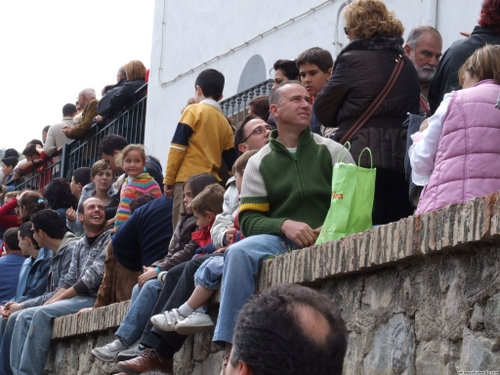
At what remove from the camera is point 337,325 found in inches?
116

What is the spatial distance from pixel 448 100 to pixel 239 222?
70.1 inches

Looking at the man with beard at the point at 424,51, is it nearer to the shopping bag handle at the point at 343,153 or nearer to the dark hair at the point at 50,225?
the shopping bag handle at the point at 343,153

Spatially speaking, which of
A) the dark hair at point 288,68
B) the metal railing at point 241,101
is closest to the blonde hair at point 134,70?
the metal railing at point 241,101

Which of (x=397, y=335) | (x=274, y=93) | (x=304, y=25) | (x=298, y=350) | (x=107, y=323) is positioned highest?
(x=304, y=25)

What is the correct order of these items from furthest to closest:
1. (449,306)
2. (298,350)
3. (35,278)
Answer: (35,278), (449,306), (298,350)

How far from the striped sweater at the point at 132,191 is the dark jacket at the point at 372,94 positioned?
11.2 feet

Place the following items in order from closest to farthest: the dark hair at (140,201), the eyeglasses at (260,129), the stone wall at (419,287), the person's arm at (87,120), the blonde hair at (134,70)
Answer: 1. the stone wall at (419,287)
2. the eyeglasses at (260,129)
3. the dark hair at (140,201)
4. the blonde hair at (134,70)
5. the person's arm at (87,120)

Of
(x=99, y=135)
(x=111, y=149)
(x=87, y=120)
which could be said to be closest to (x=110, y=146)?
(x=111, y=149)

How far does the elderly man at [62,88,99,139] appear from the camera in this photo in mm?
16453

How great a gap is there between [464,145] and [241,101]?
26.8 feet

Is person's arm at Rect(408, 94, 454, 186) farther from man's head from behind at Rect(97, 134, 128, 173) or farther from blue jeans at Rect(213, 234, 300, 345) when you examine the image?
man's head from behind at Rect(97, 134, 128, 173)

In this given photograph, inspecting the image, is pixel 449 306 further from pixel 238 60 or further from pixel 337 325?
pixel 238 60

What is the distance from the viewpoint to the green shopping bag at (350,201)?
19.6 feet

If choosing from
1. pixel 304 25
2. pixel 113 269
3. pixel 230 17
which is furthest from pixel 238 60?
pixel 113 269
